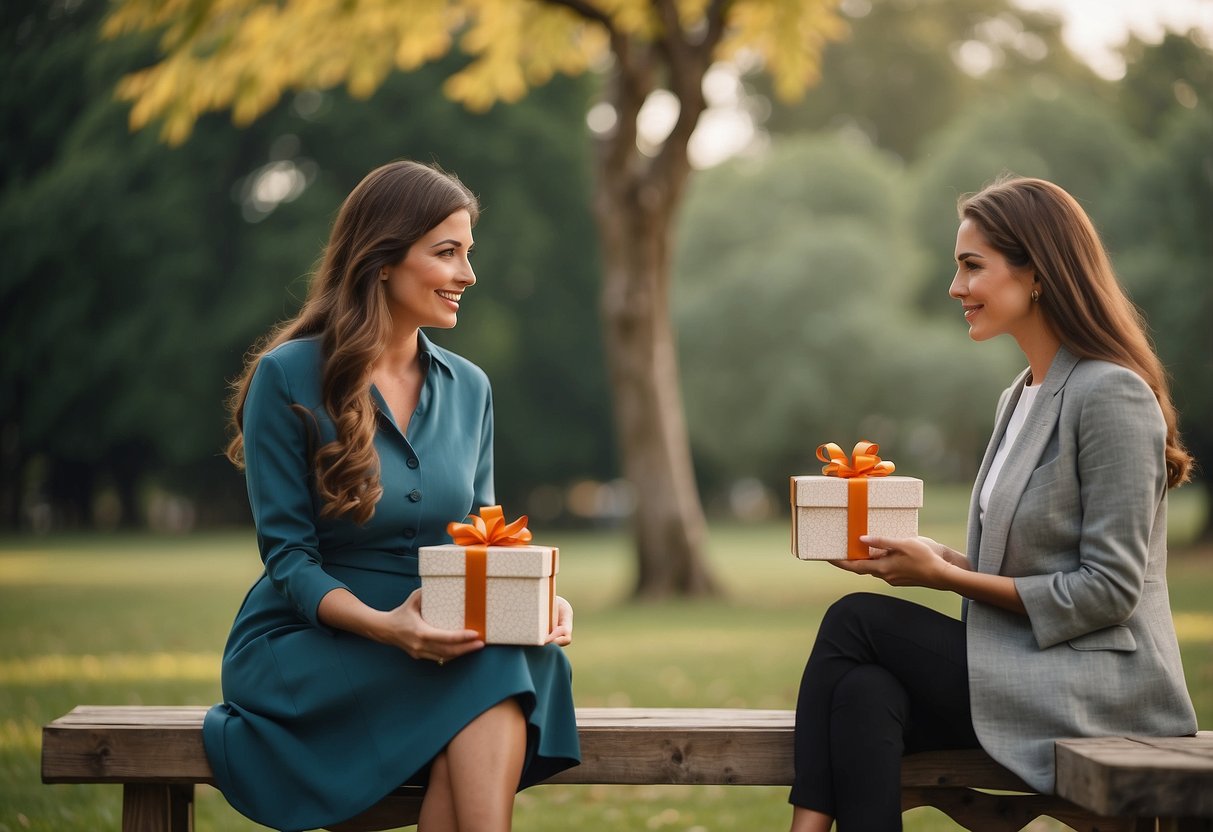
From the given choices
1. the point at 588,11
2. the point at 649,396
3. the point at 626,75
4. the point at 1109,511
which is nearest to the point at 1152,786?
the point at 1109,511

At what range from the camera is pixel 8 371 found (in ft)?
93.6

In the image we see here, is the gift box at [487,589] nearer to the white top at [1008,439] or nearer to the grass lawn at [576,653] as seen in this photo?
the white top at [1008,439]

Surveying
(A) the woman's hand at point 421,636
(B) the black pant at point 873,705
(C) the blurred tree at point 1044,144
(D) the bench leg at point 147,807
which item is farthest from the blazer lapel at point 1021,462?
(C) the blurred tree at point 1044,144

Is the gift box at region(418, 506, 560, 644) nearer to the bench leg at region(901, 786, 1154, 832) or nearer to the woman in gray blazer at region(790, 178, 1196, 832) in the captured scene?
the woman in gray blazer at region(790, 178, 1196, 832)

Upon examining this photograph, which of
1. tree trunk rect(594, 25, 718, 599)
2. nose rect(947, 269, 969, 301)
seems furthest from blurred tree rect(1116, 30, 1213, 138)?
nose rect(947, 269, 969, 301)

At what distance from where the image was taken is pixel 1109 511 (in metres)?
3.28

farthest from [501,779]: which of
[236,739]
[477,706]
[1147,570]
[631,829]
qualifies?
[631,829]

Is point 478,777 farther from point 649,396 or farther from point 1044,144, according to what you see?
point 1044,144

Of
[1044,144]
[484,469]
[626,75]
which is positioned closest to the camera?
[484,469]

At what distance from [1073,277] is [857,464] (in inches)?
29.1

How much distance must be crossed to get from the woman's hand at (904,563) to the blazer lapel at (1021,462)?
114 millimetres

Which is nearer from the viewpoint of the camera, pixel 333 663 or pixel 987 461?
pixel 333 663

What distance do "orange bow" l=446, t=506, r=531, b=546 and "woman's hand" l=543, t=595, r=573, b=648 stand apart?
22cm

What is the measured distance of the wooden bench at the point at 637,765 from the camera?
11.5ft
